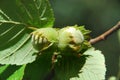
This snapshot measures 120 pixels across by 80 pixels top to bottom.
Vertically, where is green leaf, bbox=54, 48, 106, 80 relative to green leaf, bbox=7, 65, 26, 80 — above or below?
above

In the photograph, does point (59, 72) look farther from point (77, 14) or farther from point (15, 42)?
point (77, 14)

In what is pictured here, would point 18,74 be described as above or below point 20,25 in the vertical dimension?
below

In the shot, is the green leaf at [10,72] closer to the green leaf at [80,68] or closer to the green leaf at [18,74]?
the green leaf at [18,74]

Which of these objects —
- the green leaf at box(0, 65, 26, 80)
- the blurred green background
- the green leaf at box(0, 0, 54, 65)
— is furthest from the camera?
the blurred green background

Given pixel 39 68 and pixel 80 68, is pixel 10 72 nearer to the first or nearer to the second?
pixel 39 68

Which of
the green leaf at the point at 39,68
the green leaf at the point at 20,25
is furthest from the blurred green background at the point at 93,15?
the green leaf at the point at 20,25

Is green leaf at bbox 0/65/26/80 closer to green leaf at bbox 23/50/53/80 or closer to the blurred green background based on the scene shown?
green leaf at bbox 23/50/53/80

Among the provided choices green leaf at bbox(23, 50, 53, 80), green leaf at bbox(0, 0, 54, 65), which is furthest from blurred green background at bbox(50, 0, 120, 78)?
green leaf at bbox(0, 0, 54, 65)

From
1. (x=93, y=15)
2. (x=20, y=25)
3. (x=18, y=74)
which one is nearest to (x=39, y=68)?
(x=18, y=74)
